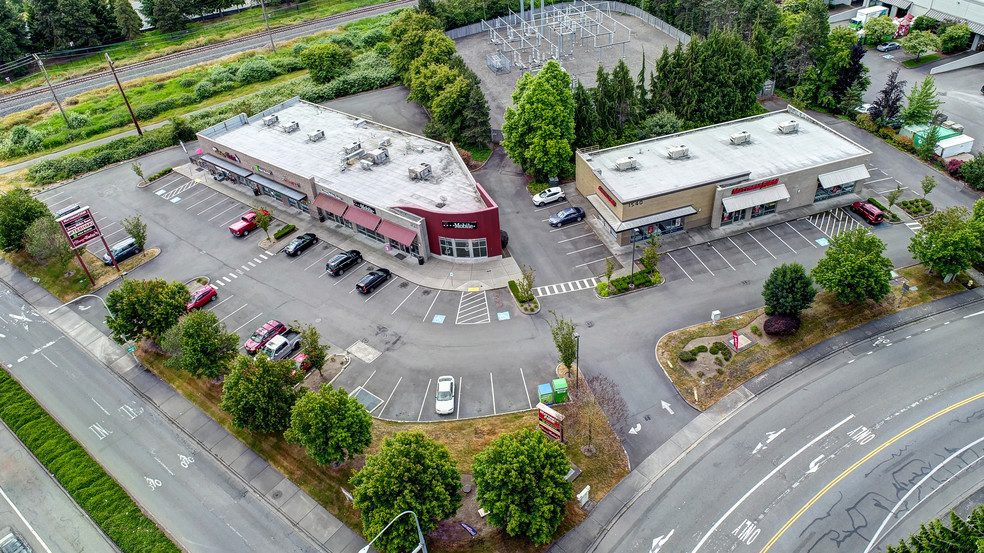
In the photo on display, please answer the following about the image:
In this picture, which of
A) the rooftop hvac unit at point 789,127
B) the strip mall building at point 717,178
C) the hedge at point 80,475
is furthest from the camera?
the rooftop hvac unit at point 789,127

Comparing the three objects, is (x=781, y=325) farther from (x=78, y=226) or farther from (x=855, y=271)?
(x=78, y=226)

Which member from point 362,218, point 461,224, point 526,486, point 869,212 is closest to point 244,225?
point 362,218

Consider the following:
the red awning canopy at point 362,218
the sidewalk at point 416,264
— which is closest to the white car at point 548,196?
the sidewalk at point 416,264

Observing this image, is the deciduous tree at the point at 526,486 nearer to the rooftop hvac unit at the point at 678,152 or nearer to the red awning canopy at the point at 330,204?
the red awning canopy at the point at 330,204

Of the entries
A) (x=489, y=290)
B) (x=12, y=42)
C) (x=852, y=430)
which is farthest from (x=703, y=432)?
(x=12, y=42)

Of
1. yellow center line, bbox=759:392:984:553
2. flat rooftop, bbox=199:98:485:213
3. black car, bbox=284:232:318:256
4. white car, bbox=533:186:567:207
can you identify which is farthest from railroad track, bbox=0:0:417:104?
yellow center line, bbox=759:392:984:553

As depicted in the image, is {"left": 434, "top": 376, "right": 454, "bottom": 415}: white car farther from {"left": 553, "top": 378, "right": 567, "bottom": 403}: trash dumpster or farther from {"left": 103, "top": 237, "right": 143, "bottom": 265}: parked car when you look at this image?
{"left": 103, "top": 237, "right": 143, "bottom": 265}: parked car
